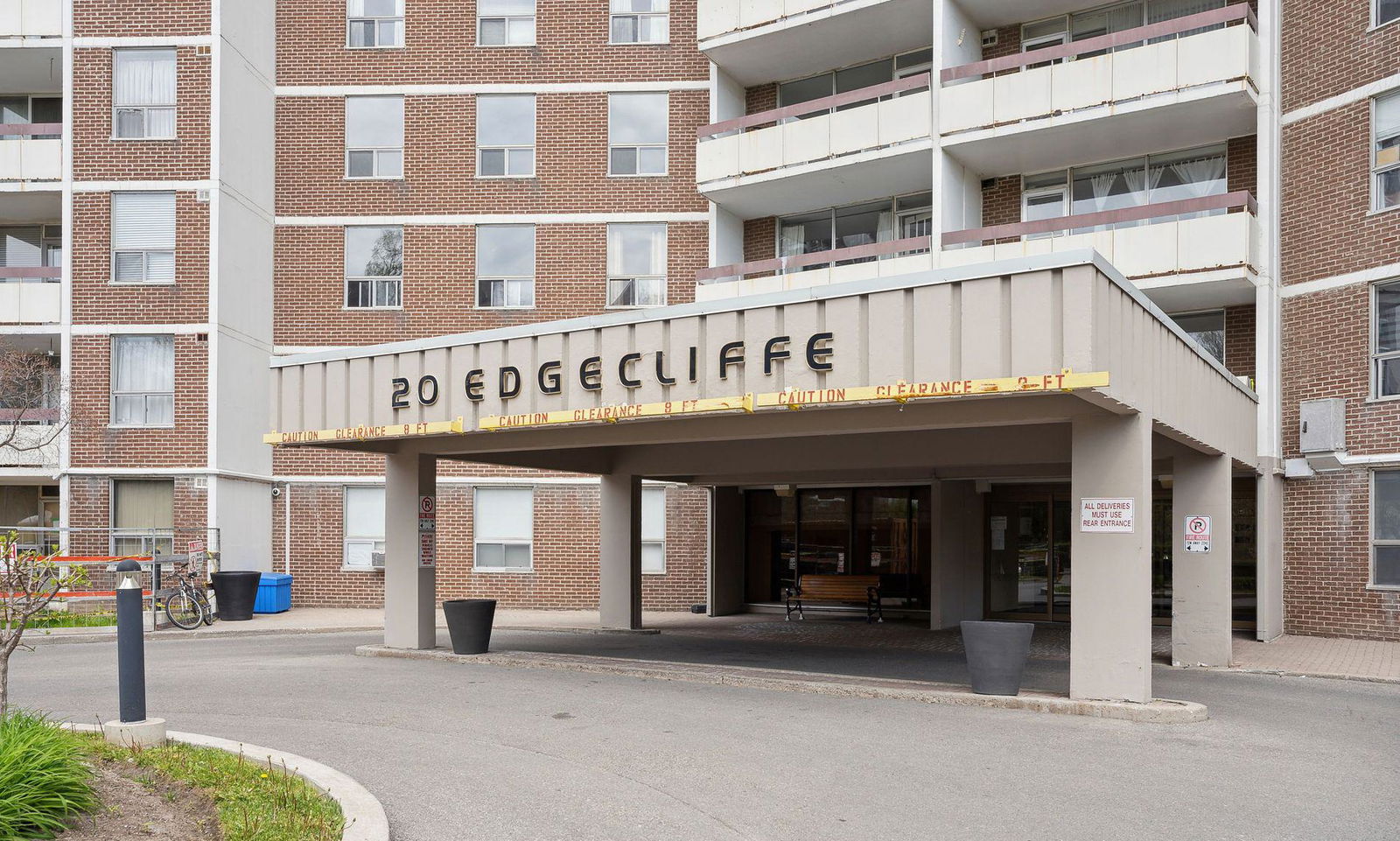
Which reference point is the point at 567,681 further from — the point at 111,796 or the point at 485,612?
the point at 111,796

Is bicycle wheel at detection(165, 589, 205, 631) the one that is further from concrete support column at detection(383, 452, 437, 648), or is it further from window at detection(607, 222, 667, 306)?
window at detection(607, 222, 667, 306)

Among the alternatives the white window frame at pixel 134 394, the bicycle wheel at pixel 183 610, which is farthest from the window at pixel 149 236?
the bicycle wheel at pixel 183 610

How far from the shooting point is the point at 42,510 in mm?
28797

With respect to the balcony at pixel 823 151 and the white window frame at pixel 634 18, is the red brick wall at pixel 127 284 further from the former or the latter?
the balcony at pixel 823 151

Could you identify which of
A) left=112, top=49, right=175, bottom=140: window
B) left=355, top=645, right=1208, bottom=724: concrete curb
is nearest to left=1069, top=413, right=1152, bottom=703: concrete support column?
left=355, top=645, right=1208, bottom=724: concrete curb

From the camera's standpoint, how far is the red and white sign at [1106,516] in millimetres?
11750

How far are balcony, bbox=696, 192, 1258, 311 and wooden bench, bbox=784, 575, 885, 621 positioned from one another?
6.25m

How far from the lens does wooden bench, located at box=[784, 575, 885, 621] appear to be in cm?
2481

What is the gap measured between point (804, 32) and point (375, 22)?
10391mm

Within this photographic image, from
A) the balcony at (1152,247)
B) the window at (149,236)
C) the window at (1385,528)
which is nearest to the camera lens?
the window at (1385,528)

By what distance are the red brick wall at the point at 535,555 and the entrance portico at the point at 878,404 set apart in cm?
614

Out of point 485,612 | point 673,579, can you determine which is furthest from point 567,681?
point 673,579

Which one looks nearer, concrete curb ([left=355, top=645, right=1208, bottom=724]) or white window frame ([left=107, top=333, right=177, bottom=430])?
concrete curb ([left=355, top=645, right=1208, bottom=724])

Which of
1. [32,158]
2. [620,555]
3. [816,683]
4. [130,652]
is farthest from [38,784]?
[32,158]
